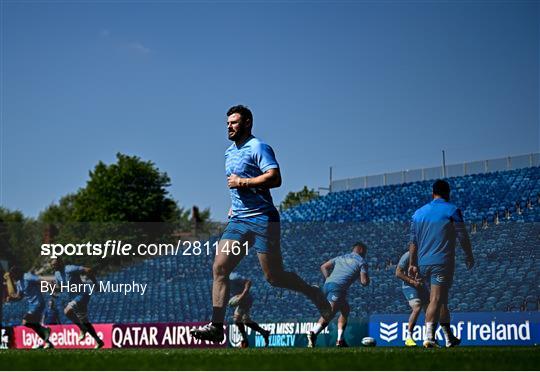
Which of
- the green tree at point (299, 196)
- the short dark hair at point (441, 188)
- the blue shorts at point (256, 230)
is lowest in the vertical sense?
the blue shorts at point (256, 230)

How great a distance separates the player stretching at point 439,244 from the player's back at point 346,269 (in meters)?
2.88

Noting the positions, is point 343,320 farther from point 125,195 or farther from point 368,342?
point 125,195

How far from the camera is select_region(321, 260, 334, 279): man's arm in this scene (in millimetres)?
15270

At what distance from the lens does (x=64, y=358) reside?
855cm

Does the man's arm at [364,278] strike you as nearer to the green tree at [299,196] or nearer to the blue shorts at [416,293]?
the blue shorts at [416,293]

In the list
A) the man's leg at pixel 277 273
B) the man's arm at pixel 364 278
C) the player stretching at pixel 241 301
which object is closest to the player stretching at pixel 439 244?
the man's leg at pixel 277 273

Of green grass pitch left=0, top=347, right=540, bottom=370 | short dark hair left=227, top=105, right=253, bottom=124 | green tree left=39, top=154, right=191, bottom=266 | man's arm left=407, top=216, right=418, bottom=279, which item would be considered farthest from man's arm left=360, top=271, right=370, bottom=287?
green tree left=39, top=154, right=191, bottom=266

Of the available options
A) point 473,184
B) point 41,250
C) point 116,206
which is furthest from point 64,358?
point 116,206

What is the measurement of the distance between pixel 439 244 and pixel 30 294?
8.69m

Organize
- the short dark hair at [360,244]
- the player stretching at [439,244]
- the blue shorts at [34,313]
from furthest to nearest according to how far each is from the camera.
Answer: the blue shorts at [34,313] < the short dark hair at [360,244] < the player stretching at [439,244]

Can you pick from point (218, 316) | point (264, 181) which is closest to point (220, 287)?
point (218, 316)

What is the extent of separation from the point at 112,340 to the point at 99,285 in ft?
14.8

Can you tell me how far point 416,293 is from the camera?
566 inches

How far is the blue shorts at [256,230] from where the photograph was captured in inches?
403
